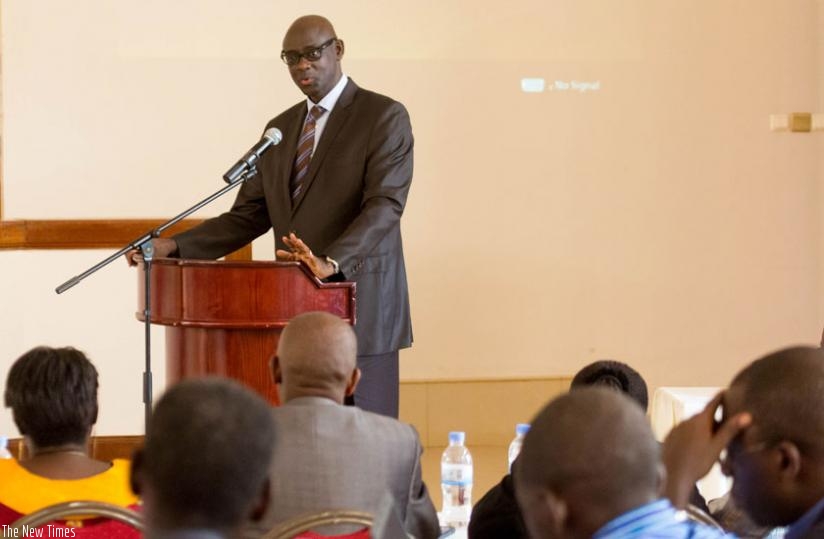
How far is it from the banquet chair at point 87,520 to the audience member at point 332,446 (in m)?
0.32

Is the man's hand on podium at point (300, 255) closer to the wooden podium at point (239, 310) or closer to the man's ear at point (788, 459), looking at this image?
the wooden podium at point (239, 310)

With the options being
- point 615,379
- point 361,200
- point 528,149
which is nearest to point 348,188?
point 361,200

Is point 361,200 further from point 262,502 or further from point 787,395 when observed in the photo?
point 262,502

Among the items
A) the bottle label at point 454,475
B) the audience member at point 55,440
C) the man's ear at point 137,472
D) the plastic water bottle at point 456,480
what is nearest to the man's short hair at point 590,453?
the man's ear at point 137,472

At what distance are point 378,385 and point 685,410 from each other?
115 centimetres

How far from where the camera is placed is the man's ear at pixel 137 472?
58.5 inches

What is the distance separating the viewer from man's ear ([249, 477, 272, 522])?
1491 mm

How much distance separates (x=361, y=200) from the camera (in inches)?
183

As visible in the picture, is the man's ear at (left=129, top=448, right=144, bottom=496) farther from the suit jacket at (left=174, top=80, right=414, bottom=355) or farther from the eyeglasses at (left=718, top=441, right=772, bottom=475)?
the suit jacket at (left=174, top=80, right=414, bottom=355)

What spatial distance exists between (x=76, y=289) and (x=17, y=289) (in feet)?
0.93

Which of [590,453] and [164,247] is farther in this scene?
[164,247]

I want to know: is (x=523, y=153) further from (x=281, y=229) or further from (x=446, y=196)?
(x=281, y=229)

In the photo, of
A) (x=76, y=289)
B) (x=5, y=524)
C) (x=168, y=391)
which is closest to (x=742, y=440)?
(x=168, y=391)

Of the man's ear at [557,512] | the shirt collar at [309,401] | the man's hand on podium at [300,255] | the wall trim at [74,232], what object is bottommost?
the man's ear at [557,512]
